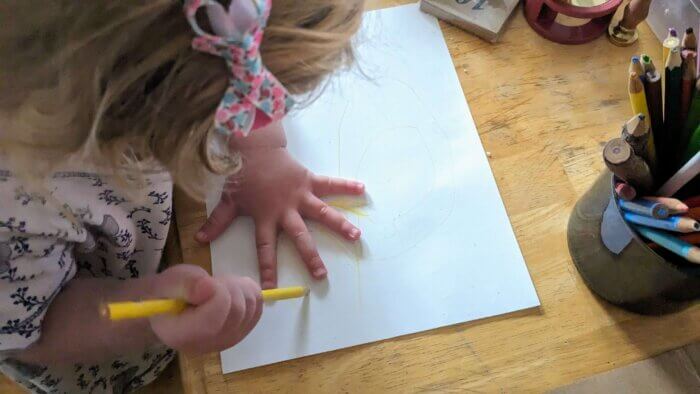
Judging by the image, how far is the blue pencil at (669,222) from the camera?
13.8 inches

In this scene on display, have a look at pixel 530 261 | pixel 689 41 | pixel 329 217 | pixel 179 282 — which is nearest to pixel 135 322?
pixel 179 282

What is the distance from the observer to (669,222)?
0.36 m

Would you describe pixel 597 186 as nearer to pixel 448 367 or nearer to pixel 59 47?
pixel 448 367

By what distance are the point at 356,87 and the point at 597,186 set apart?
8.3 inches

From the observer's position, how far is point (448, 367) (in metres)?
0.44

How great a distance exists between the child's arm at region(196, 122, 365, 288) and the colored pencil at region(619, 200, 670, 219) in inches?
7.5

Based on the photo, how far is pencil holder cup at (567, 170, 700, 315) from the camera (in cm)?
39

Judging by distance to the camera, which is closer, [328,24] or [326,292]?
[328,24]

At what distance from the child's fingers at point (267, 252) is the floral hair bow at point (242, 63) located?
17cm

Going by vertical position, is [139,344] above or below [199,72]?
below

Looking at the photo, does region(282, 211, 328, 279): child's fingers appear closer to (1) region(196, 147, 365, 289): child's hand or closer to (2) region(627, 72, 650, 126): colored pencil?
(1) region(196, 147, 365, 289): child's hand

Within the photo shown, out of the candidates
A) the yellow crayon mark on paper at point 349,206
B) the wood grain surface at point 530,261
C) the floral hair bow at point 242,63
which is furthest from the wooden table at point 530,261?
the floral hair bow at point 242,63

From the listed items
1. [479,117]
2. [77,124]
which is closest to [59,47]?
[77,124]

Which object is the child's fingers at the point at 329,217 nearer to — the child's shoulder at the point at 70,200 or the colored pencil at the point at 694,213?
the child's shoulder at the point at 70,200
